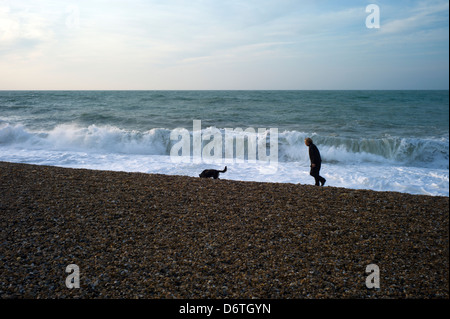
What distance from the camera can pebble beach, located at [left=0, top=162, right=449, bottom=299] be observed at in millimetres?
3520

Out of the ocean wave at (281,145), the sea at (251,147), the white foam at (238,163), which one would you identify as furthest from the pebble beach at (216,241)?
the ocean wave at (281,145)

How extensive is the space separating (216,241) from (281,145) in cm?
1165

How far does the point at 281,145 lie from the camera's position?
51.0 ft

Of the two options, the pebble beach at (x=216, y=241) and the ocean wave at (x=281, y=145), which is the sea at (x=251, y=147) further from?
the pebble beach at (x=216, y=241)

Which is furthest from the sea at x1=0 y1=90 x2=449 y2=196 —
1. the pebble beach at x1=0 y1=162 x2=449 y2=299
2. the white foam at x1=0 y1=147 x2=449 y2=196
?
the pebble beach at x1=0 y1=162 x2=449 y2=299

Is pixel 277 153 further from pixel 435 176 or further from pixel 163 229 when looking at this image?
pixel 163 229

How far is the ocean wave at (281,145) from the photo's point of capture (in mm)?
13828

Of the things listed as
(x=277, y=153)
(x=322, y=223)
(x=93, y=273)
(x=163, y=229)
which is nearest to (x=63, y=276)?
(x=93, y=273)

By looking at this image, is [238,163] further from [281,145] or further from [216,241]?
[216,241]

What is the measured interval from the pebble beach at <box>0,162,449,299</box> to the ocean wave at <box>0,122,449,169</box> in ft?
26.3

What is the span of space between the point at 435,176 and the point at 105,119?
22.4 metres

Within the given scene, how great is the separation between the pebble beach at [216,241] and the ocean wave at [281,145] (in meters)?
8.00

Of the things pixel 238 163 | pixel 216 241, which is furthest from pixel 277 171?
pixel 216 241

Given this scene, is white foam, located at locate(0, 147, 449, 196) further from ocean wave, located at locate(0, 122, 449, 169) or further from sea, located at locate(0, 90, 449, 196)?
ocean wave, located at locate(0, 122, 449, 169)
